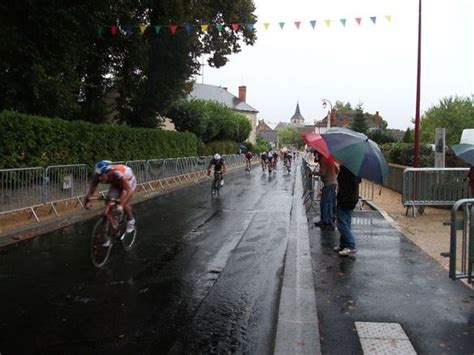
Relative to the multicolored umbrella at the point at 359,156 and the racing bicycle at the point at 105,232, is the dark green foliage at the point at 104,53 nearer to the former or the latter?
the racing bicycle at the point at 105,232

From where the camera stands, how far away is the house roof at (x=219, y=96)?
80213mm

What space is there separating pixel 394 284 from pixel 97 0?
13223mm

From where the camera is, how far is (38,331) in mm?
4684

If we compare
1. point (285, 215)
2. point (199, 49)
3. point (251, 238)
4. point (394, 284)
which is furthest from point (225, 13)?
point (394, 284)

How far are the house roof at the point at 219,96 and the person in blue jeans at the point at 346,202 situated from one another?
67.1 m

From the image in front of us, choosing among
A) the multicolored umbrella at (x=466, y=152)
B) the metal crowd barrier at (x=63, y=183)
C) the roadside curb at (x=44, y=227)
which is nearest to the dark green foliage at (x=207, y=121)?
the metal crowd barrier at (x=63, y=183)

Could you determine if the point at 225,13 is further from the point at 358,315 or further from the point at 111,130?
the point at 358,315

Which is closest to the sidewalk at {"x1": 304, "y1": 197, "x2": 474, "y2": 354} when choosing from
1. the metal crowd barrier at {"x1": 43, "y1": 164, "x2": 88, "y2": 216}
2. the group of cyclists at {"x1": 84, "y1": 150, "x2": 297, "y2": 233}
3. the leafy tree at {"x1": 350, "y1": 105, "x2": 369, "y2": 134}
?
the group of cyclists at {"x1": 84, "y1": 150, "x2": 297, "y2": 233}

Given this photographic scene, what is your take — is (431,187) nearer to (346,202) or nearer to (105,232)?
(346,202)

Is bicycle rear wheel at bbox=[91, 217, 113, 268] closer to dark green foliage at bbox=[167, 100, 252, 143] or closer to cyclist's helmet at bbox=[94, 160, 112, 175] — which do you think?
cyclist's helmet at bbox=[94, 160, 112, 175]

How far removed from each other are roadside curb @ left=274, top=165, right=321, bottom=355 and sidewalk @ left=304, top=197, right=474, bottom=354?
0.10 m

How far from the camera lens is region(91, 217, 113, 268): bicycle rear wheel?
23.5 ft

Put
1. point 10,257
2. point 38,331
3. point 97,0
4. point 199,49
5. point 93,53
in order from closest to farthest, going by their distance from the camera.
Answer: point 38,331
point 10,257
point 97,0
point 93,53
point 199,49

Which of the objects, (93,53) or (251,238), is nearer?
(251,238)
